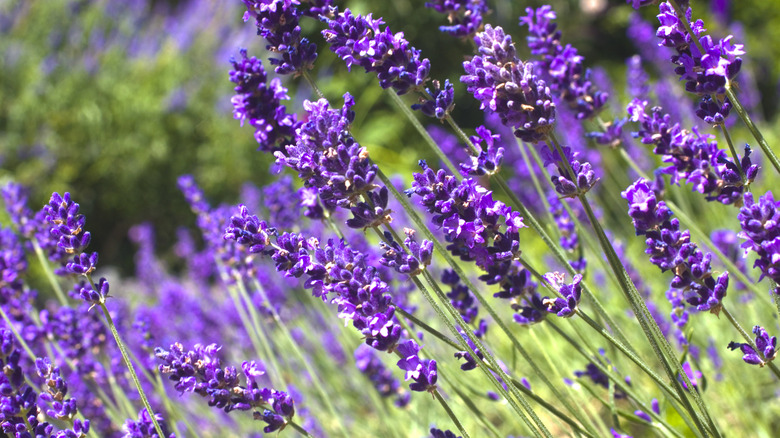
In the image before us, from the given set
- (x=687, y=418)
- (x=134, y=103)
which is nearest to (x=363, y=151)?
(x=687, y=418)

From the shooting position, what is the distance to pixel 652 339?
1.30 m

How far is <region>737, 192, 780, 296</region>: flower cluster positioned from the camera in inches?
45.2

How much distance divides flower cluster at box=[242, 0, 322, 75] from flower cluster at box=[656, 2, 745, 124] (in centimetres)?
69

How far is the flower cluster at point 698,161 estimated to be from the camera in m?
1.35

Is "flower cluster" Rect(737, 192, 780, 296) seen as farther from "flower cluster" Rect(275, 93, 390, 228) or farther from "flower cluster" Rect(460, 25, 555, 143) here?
"flower cluster" Rect(275, 93, 390, 228)

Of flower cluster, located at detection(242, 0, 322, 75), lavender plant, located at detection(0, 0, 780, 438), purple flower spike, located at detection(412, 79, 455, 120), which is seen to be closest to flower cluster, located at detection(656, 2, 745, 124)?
lavender plant, located at detection(0, 0, 780, 438)

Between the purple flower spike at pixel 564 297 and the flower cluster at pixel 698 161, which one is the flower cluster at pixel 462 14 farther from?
the purple flower spike at pixel 564 297

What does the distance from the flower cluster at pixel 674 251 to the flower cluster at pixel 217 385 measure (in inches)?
30.8

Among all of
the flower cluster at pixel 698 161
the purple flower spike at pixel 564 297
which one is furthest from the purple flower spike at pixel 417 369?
the flower cluster at pixel 698 161

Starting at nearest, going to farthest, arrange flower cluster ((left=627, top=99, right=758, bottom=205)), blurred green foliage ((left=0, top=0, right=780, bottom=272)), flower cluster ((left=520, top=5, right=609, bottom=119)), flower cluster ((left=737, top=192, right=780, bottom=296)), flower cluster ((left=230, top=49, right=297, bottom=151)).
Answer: flower cluster ((left=737, top=192, right=780, bottom=296)) < flower cluster ((left=627, top=99, right=758, bottom=205)) < flower cluster ((left=230, top=49, right=297, bottom=151)) < flower cluster ((left=520, top=5, right=609, bottom=119)) < blurred green foliage ((left=0, top=0, right=780, bottom=272))

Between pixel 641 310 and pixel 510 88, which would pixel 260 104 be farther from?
pixel 641 310

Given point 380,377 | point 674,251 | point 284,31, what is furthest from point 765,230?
point 380,377

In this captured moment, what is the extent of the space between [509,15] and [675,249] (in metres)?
5.79

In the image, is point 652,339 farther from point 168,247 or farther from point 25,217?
point 168,247
